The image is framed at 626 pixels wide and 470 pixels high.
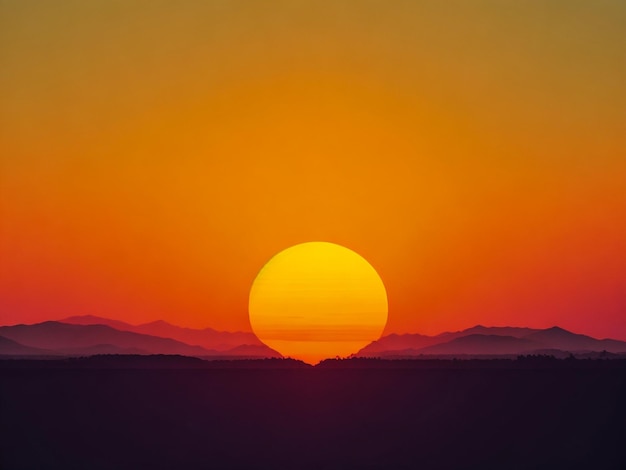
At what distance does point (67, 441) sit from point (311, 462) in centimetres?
1080

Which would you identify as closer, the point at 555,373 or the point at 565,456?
the point at 565,456

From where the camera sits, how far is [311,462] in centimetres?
4656

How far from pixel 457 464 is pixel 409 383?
1046 centimetres

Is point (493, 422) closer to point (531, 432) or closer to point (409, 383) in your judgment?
point (531, 432)

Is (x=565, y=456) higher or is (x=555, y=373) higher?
(x=555, y=373)

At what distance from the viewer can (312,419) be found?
Answer: 51812 millimetres

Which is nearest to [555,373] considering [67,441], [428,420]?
[428,420]

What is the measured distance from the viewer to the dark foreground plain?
Result: 46.5m

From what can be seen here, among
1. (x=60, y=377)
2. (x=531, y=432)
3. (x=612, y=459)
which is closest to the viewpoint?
(x=612, y=459)

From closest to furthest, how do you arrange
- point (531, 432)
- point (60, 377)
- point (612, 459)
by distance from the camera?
point (612, 459), point (531, 432), point (60, 377)

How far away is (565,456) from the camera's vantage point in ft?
152

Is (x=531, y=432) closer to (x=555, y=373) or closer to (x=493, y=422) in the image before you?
(x=493, y=422)

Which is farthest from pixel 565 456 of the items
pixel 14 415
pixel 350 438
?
pixel 14 415

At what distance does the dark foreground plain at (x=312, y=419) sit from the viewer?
4650 cm
